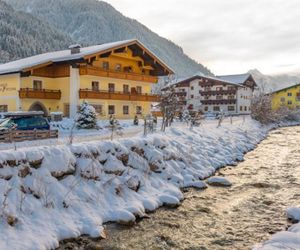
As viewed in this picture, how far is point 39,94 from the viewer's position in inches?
1404

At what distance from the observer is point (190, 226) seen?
10.8 m

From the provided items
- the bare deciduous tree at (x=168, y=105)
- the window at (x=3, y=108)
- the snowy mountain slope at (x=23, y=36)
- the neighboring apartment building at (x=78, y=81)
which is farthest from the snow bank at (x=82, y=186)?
the snowy mountain slope at (x=23, y=36)

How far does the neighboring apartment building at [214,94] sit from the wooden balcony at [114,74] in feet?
110

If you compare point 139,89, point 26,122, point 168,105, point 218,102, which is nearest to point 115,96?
point 139,89

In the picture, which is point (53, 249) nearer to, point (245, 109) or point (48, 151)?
point (48, 151)

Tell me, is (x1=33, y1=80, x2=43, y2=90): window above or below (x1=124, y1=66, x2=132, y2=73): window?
below

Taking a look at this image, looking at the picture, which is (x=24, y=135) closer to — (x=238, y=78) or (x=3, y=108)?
(x=3, y=108)

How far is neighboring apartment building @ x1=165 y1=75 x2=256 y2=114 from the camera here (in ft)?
256

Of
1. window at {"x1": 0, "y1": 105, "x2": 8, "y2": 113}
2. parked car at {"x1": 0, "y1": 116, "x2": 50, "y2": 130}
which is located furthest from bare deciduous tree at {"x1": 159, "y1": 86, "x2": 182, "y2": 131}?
window at {"x1": 0, "y1": 105, "x2": 8, "y2": 113}

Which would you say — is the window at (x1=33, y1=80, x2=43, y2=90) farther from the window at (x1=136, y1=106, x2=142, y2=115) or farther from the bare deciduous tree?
the bare deciduous tree

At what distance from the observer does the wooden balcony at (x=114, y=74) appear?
120ft

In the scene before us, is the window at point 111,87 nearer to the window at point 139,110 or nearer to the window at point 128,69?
the window at point 128,69

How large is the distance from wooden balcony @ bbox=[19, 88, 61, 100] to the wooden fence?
16348mm

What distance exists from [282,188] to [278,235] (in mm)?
6100
